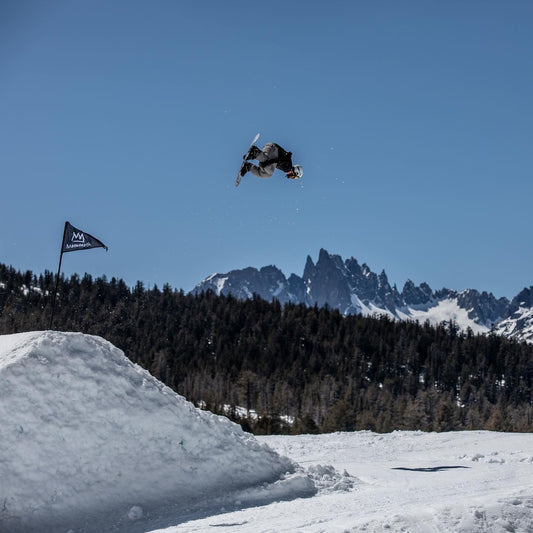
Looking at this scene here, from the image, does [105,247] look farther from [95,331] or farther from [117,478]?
[95,331]

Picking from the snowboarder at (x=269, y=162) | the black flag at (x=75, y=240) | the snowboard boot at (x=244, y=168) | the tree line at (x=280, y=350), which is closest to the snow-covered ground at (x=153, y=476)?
the black flag at (x=75, y=240)

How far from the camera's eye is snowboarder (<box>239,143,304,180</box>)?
1557 centimetres

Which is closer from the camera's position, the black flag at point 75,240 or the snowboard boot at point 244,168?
the snowboard boot at point 244,168

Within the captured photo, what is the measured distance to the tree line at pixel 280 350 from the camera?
114 m

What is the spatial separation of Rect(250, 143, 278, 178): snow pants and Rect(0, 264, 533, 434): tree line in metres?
88.5

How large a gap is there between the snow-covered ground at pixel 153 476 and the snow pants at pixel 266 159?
619 cm

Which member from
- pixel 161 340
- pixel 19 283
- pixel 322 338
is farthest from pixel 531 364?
pixel 19 283

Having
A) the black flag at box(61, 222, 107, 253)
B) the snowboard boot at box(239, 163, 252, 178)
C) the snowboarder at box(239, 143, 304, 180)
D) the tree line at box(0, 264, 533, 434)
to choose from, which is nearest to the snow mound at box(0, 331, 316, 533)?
the black flag at box(61, 222, 107, 253)

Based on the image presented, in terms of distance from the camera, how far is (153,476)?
43.4ft

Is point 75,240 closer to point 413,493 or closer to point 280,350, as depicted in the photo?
point 413,493

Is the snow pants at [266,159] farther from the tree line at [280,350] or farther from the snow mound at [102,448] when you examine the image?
the tree line at [280,350]

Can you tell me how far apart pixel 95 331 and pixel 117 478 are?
13575 centimetres

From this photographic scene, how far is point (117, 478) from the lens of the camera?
12844 millimetres

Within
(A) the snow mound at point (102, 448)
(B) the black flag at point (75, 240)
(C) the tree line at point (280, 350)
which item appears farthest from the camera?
(C) the tree line at point (280, 350)
